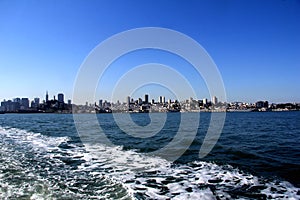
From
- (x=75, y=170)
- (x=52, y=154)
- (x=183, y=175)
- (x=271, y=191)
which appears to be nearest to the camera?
(x=271, y=191)

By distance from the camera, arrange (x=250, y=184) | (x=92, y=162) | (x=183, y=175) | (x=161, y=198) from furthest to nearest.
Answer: (x=92, y=162), (x=183, y=175), (x=250, y=184), (x=161, y=198)

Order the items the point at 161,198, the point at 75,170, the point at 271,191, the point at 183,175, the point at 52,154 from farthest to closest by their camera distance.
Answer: the point at 52,154
the point at 75,170
the point at 183,175
the point at 271,191
the point at 161,198

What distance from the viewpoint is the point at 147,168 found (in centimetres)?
1185

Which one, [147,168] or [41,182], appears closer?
[41,182]

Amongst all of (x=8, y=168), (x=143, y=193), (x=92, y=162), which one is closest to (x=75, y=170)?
(x=92, y=162)

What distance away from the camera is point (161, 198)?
8055mm

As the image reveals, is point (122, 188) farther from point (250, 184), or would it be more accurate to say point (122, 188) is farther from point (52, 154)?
point (52, 154)

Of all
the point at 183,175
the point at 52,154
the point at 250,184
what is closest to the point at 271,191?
the point at 250,184

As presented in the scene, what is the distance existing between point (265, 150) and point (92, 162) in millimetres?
11893

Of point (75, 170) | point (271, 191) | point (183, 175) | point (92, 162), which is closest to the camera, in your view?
point (271, 191)

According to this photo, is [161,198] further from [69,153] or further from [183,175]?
[69,153]

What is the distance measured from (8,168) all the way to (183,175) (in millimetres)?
8154

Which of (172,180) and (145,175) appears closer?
(172,180)

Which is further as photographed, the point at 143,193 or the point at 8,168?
the point at 8,168
